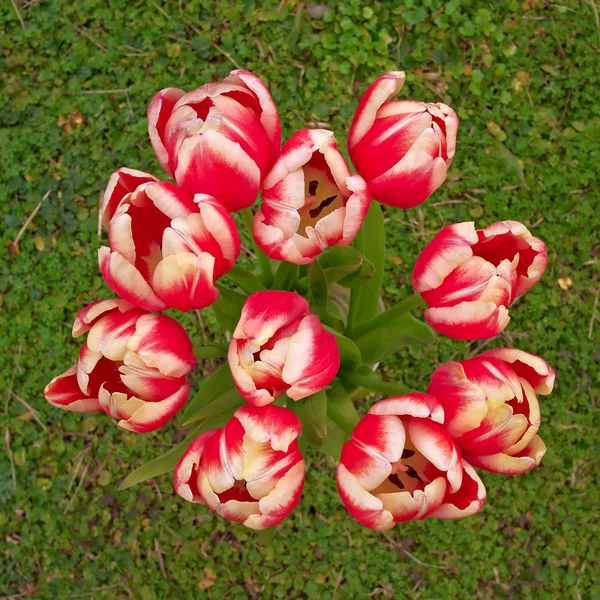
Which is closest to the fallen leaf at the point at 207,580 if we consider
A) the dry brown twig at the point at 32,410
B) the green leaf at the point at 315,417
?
the dry brown twig at the point at 32,410

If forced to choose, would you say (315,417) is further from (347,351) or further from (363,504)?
(363,504)

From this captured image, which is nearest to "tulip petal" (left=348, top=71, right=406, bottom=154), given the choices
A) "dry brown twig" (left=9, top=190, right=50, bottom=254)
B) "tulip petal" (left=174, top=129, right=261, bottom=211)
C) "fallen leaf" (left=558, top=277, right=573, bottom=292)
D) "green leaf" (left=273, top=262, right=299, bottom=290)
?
"tulip petal" (left=174, top=129, right=261, bottom=211)

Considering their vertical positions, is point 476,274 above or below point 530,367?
above

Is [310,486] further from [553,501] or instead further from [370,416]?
[370,416]

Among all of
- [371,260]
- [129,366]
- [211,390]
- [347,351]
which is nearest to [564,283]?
[371,260]

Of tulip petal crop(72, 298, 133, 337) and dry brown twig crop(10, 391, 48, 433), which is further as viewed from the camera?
dry brown twig crop(10, 391, 48, 433)

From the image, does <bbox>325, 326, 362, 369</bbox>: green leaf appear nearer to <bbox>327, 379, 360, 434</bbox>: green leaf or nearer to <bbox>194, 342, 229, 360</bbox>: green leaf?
<bbox>327, 379, 360, 434</bbox>: green leaf

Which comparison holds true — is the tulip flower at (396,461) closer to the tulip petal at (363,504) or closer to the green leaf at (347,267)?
the tulip petal at (363,504)
